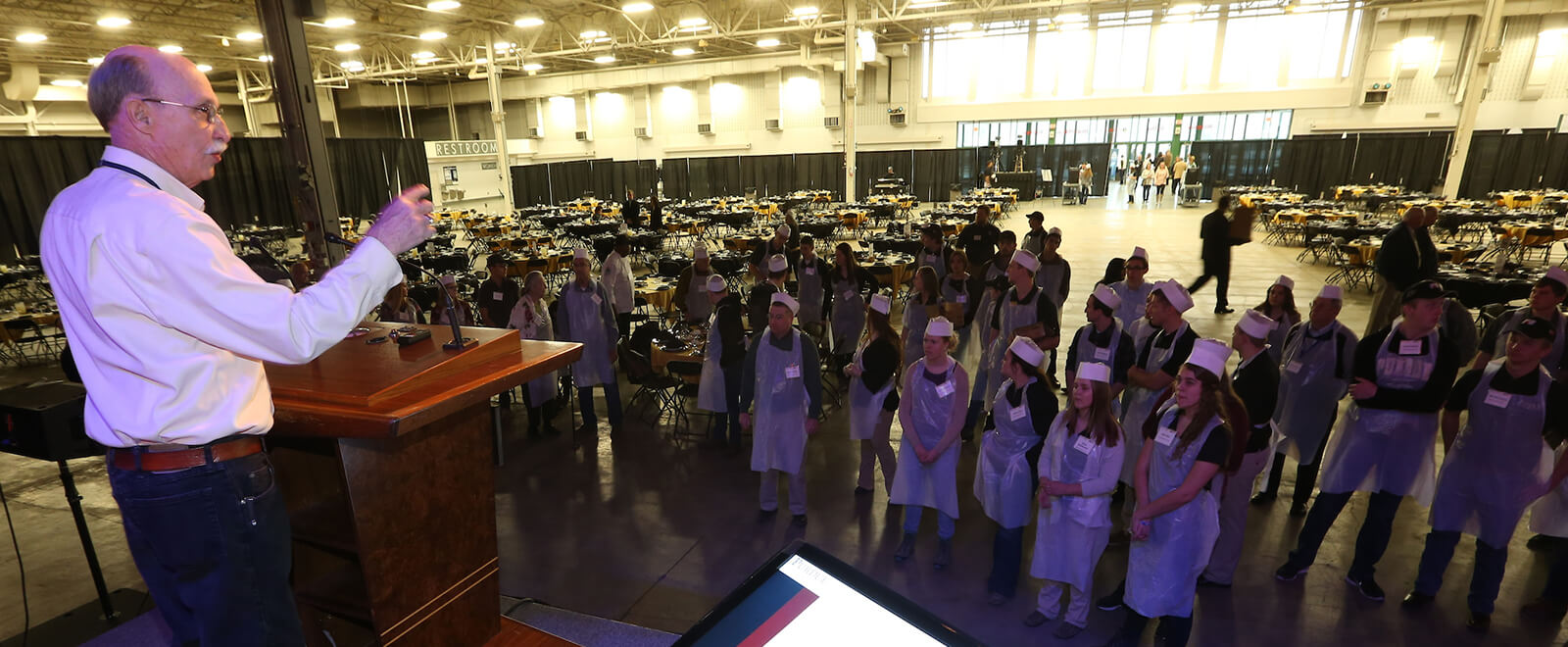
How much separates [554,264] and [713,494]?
8.70 m

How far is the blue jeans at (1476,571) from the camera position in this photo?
11.0 feet

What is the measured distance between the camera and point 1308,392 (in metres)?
4.40

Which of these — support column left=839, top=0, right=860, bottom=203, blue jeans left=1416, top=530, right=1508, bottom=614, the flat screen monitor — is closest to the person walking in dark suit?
blue jeans left=1416, top=530, right=1508, bottom=614

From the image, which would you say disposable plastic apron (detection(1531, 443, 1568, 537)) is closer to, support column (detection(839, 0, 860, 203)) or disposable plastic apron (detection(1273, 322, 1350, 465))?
disposable plastic apron (detection(1273, 322, 1350, 465))

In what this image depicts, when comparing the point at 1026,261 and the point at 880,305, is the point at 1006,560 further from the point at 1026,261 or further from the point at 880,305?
the point at 1026,261

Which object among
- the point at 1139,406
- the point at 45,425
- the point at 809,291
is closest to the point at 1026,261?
the point at 1139,406

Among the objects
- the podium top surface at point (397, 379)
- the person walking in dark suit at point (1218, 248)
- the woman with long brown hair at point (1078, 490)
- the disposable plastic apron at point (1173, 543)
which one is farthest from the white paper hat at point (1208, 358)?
the person walking in dark suit at point (1218, 248)

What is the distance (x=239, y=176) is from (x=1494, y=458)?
85.0ft

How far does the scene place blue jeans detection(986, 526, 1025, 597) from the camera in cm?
361

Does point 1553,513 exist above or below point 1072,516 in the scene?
below

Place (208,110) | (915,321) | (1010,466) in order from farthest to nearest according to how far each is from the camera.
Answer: (915,321), (1010,466), (208,110)

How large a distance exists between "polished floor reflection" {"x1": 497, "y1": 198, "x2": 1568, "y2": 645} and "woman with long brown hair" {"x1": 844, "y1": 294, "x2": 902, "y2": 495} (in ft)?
1.81

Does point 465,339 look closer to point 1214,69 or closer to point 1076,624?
point 1076,624

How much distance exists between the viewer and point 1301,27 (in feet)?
75.3
